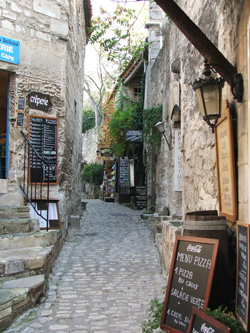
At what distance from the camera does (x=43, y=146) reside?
611 cm

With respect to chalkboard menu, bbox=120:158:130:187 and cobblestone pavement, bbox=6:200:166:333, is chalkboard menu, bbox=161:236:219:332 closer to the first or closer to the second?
cobblestone pavement, bbox=6:200:166:333

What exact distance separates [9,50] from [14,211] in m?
2.75

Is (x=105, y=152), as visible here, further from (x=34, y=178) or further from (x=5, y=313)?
(x=5, y=313)


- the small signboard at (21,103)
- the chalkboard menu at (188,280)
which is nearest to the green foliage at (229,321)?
the chalkboard menu at (188,280)

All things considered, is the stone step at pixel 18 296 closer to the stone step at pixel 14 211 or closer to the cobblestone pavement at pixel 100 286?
the cobblestone pavement at pixel 100 286

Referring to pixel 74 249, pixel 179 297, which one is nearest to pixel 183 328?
pixel 179 297

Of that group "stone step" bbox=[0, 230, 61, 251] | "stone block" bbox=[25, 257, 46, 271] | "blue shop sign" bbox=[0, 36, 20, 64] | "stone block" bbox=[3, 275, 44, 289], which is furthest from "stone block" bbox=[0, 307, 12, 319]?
"blue shop sign" bbox=[0, 36, 20, 64]

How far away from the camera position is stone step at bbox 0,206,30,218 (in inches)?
202

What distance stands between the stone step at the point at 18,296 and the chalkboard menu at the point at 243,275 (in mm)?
2082

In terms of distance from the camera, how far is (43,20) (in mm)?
6242

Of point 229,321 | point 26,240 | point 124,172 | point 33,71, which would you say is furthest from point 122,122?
point 229,321

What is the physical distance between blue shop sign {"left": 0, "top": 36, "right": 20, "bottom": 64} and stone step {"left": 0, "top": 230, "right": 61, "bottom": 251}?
3.03 meters

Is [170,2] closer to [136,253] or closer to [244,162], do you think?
[244,162]

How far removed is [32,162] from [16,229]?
150 centimetres
